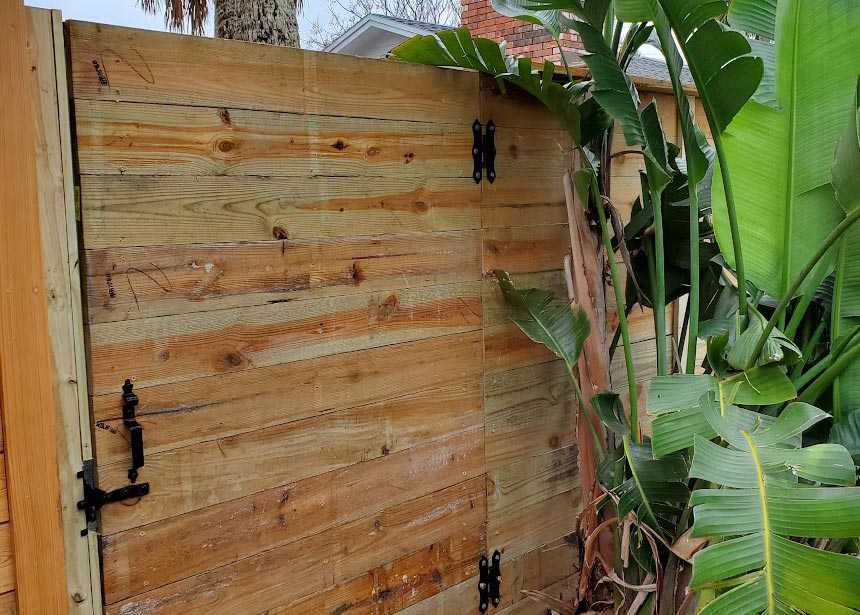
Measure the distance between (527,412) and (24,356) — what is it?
54.9 inches

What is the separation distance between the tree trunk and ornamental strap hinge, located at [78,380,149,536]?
3793mm

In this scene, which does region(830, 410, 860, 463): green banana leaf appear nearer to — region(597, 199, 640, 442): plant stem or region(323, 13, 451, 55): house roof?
region(597, 199, 640, 442): plant stem

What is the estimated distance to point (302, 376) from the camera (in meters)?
1.84

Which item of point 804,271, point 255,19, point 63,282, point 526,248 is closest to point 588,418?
point 526,248

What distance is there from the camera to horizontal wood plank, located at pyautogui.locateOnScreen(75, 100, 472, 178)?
4.97 feet

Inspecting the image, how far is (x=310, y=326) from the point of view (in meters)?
1.84

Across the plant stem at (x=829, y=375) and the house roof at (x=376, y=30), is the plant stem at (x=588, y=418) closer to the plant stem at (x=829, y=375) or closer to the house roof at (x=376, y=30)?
the plant stem at (x=829, y=375)

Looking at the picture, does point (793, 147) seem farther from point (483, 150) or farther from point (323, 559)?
point (323, 559)

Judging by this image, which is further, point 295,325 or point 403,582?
point 403,582

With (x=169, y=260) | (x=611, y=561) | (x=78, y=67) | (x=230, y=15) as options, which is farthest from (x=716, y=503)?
(x=230, y=15)

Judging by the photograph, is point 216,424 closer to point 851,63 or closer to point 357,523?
point 357,523

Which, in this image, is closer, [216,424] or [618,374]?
[216,424]

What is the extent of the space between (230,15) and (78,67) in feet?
12.5

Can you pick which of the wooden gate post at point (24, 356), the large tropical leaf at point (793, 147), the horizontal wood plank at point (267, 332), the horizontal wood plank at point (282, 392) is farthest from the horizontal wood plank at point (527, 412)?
the wooden gate post at point (24, 356)
